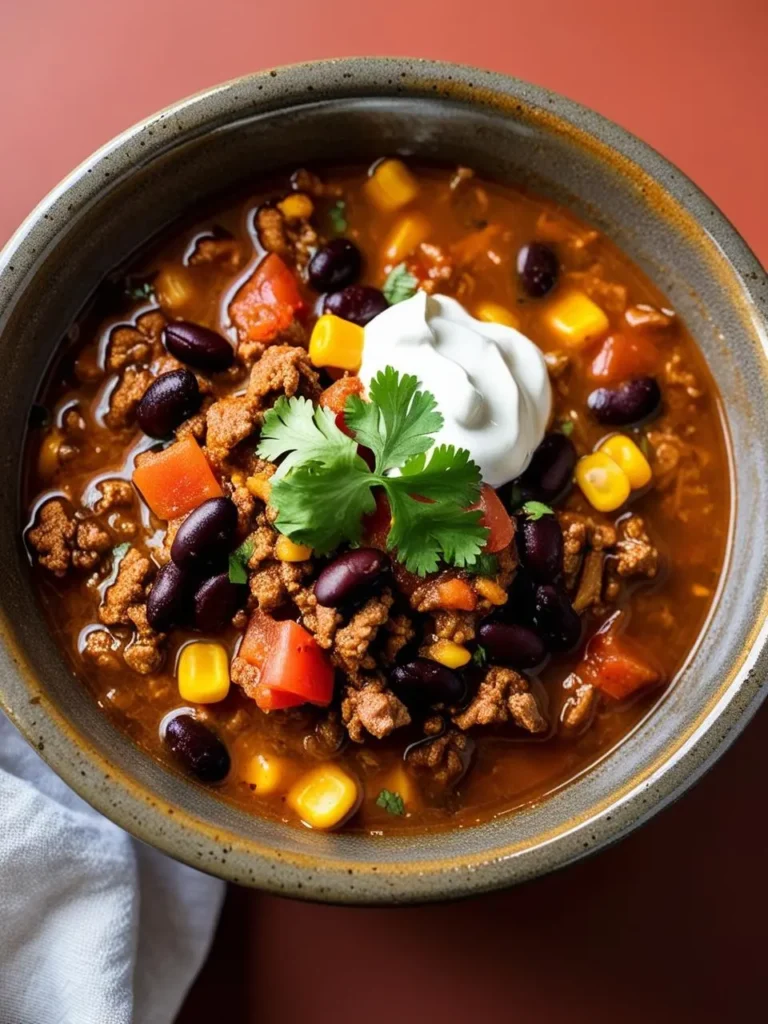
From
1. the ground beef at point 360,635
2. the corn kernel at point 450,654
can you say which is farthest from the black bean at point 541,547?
the ground beef at point 360,635

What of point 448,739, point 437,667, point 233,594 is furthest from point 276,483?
point 448,739

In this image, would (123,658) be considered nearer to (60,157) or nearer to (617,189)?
(60,157)

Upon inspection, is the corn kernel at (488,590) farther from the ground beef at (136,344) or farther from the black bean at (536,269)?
the ground beef at (136,344)

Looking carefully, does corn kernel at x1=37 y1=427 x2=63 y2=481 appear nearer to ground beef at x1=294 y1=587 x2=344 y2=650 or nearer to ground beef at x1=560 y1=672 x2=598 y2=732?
ground beef at x1=294 y1=587 x2=344 y2=650

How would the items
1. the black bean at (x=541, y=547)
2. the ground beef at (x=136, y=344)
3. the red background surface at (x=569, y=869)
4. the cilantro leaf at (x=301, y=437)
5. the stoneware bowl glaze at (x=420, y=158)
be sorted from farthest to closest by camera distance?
the red background surface at (x=569, y=869), the ground beef at (x=136, y=344), the black bean at (x=541, y=547), the cilantro leaf at (x=301, y=437), the stoneware bowl glaze at (x=420, y=158)

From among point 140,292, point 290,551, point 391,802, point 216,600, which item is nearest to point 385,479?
point 290,551

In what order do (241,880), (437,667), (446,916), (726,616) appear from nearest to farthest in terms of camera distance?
(241,880), (437,667), (726,616), (446,916)

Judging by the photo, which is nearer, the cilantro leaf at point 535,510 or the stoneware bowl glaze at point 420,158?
the stoneware bowl glaze at point 420,158
